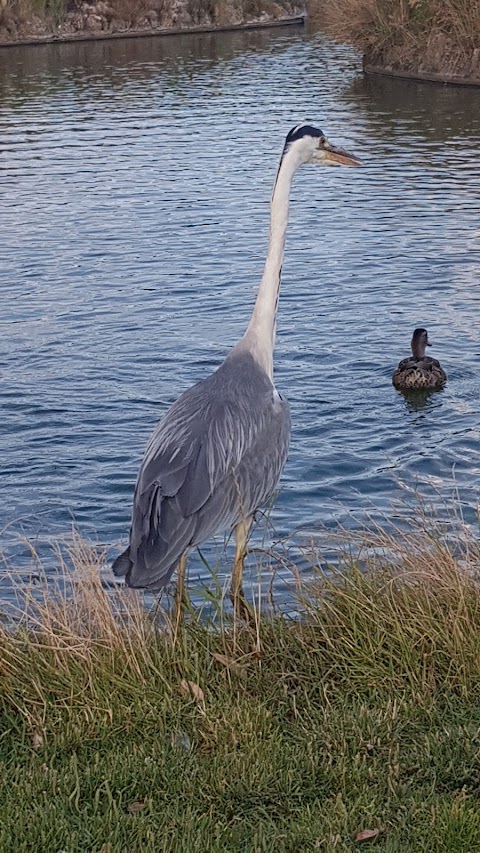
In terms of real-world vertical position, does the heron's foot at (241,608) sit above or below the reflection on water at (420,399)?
above

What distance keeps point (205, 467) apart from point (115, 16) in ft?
128

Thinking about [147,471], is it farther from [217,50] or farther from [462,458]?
[217,50]

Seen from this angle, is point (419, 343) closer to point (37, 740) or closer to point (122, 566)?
point (122, 566)

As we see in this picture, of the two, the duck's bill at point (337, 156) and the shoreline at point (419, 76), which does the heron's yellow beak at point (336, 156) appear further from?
the shoreline at point (419, 76)

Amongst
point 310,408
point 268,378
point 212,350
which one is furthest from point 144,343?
point 268,378

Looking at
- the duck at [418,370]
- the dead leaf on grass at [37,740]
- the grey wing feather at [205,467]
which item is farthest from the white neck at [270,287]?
the duck at [418,370]

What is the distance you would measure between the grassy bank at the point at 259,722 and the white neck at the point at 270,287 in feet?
4.24

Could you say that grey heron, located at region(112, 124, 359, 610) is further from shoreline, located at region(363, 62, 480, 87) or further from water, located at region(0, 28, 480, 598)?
shoreline, located at region(363, 62, 480, 87)

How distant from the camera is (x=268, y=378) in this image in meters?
6.56

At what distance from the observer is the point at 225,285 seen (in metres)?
15.2

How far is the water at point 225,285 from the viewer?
10.1 meters

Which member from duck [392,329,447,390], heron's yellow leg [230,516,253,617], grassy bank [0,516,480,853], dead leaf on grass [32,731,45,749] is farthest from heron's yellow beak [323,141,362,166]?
duck [392,329,447,390]

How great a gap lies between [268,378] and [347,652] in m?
1.80

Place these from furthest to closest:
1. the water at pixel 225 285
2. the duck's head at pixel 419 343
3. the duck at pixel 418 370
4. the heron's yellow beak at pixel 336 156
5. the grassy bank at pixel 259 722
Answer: the duck's head at pixel 419 343 → the duck at pixel 418 370 → the water at pixel 225 285 → the heron's yellow beak at pixel 336 156 → the grassy bank at pixel 259 722
